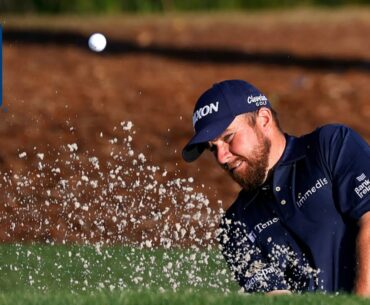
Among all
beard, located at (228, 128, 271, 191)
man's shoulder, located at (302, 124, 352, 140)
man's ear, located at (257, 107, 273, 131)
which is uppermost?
man's ear, located at (257, 107, 273, 131)

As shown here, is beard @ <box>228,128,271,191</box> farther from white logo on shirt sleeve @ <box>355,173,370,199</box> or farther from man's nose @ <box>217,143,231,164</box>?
white logo on shirt sleeve @ <box>355,173,370,199</box>

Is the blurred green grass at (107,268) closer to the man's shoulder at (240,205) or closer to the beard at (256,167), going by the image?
the man's shoulder at (240,205)

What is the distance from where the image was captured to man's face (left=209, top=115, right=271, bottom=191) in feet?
19.5

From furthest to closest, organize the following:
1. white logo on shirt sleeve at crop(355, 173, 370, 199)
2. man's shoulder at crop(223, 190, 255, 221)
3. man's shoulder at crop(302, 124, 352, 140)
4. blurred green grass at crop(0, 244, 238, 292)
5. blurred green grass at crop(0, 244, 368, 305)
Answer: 1. blurred green grass at crop(0, 244, 238, 292)
2. blurred green grass at crop(0, 244, 368, 305)
3. man's shoulder at crop(223, 190, 255, 221)
4. man's shoulder at crop(302, 124, 352, 140)
5. white logo on shirt sleeve at crop(355, 173, 370, 199)

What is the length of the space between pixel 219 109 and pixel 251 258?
782 mm

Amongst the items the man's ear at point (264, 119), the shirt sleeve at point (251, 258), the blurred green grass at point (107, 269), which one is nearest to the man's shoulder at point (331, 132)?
the man's ear at point (264, 119)

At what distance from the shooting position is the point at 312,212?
19.7ft

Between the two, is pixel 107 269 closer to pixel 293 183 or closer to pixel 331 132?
pixel 293 183

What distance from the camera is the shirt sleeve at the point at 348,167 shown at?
5906mm

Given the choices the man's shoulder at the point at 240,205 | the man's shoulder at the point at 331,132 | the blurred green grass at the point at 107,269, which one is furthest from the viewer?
the blurred green grass at the point at 107,269

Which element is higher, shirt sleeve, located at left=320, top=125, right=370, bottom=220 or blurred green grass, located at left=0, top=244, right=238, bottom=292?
blurred green grass, located at left=0, top=244, right=238, bottom=292

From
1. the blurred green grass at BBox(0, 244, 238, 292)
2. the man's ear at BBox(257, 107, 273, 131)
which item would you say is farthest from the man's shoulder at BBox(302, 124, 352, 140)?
→ the blurred green grass at BBox(0, 244, 238, 292)

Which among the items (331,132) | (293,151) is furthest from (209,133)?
(331,132)

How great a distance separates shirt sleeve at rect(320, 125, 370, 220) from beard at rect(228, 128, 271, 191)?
27 centimetres
